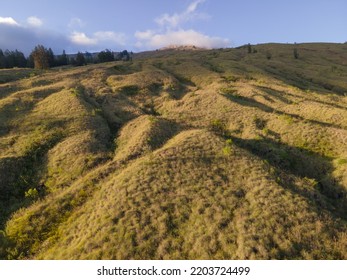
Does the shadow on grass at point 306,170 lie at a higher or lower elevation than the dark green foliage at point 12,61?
lower

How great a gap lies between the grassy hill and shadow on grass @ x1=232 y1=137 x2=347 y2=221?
0.43 ft

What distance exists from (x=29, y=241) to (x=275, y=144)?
27.3 metres

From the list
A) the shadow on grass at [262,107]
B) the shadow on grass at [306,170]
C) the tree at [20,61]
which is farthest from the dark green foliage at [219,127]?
the tree at [20,61]

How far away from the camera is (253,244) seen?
56.5 ft

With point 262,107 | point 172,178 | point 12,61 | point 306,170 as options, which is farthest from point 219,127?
point 12,61

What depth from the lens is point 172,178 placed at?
24.9 m

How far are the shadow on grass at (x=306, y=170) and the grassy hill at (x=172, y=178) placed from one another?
0.13 metres

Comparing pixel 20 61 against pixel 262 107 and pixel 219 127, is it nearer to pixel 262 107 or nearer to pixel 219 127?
pixel 262 107

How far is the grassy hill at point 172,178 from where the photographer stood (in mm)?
17938

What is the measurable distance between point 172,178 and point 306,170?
14.3 m

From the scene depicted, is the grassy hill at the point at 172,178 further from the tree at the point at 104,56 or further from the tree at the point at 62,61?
the tree at the point at 62,61

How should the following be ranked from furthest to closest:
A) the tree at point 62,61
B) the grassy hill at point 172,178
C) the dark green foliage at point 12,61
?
the tree at point 62,61 → the dark green foliage at point 12,61 → the grassy hill at point 172,178

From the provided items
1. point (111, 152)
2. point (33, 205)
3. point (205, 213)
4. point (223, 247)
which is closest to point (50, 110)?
point (111, 152)
